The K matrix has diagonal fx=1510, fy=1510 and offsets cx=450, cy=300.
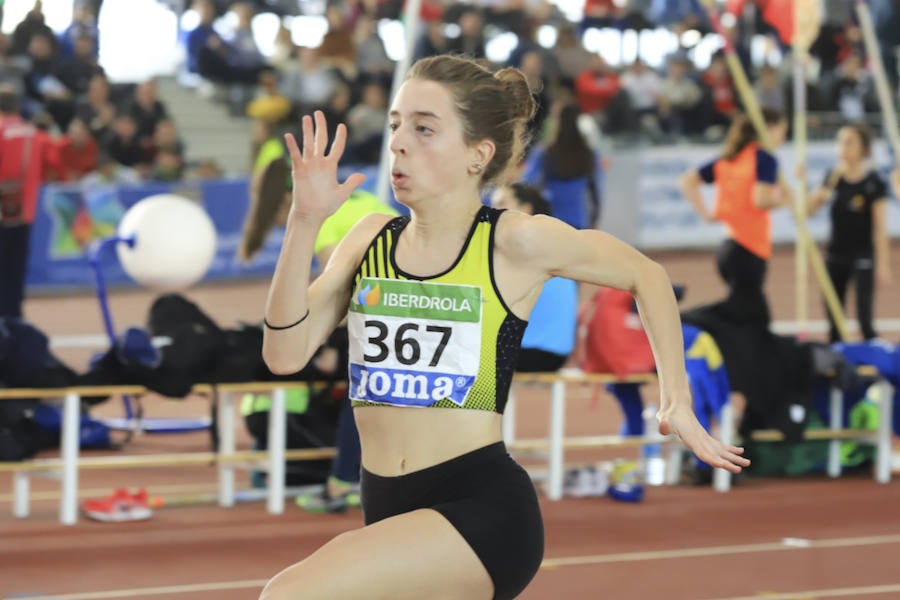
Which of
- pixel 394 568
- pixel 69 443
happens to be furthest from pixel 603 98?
pixel 394 568

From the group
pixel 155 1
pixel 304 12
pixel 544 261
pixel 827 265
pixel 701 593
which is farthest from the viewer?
pixel 304 12

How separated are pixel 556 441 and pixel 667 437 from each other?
106cm

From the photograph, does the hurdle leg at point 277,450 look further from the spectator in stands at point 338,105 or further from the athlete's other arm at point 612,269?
the spectator in stands at point 338,105

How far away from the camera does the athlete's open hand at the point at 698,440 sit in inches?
121

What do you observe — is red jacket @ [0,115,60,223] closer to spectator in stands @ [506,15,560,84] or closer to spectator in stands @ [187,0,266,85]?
spectator in stands @ [187,0,266,85]

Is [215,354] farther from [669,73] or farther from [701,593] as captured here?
[669,73]

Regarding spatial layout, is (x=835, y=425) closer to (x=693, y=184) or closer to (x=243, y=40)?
(x=693, y=184)

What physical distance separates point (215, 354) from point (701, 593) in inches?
102

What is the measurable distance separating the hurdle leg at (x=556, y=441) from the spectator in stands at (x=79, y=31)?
425 inches

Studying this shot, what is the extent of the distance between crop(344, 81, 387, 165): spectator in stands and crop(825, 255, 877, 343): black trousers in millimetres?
7371

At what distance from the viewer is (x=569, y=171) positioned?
11.4 meters

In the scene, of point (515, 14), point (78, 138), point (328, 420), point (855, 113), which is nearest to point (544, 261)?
point (328, 420)

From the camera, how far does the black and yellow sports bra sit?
129 inches

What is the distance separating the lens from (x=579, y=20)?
2122 centimetres
